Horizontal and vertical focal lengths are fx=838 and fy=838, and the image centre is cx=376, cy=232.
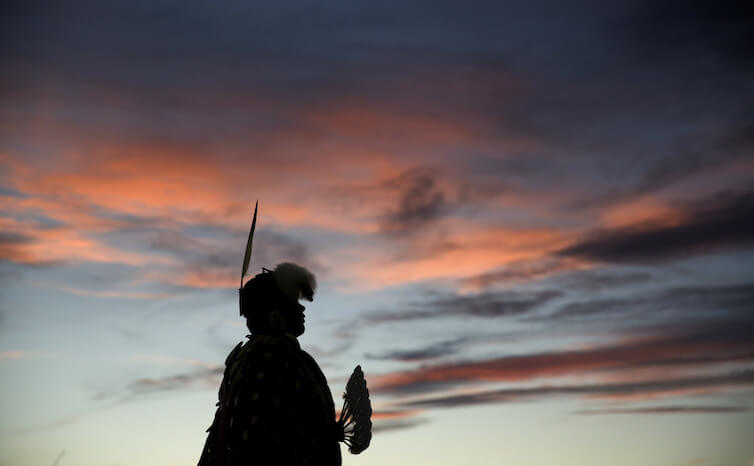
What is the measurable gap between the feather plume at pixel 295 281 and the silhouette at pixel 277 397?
15 mm

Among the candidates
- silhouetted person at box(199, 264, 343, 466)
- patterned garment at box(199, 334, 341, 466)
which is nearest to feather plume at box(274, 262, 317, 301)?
silhouetted person at box(199, 264, 343, 466)

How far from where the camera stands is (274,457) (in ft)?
35.3

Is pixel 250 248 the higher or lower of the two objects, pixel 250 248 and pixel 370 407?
the higher

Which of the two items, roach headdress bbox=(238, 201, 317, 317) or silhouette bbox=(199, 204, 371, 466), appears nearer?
silhouette bbox=(199, 204, 371, 466)

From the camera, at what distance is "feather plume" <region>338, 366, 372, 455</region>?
12.3m

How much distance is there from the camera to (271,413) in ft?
36.2

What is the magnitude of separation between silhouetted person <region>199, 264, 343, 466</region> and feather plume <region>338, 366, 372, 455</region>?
357mm

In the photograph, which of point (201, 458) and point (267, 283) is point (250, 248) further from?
point (201, 458)

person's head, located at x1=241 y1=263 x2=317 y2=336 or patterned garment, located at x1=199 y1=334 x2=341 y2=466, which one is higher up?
person's head, located at x1=241 y1=263 x2=317 y2=336

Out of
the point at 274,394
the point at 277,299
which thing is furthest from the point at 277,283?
the point at 274,394

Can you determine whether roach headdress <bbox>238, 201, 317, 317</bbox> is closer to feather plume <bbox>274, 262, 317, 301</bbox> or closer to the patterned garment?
feather plume <bbox>274, 262, 317, 301</bbox>

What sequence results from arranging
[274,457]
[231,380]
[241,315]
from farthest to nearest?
[241,315] < [231,380] < [274,457]

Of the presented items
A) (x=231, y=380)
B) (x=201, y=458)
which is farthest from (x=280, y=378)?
(x=201, y=458)

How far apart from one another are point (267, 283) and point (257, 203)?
119cm
